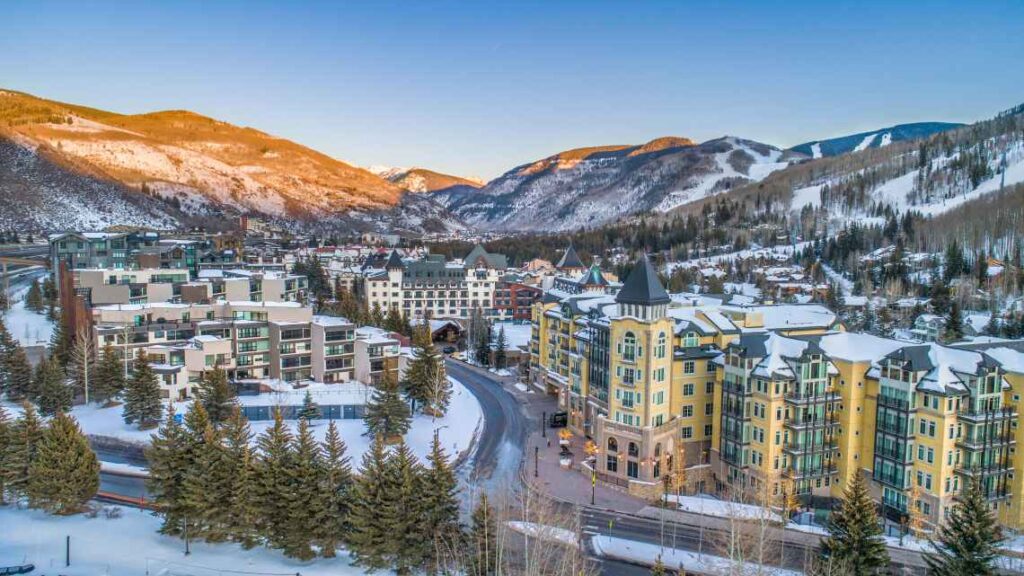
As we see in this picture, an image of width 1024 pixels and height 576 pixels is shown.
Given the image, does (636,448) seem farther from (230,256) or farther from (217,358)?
(230,256)

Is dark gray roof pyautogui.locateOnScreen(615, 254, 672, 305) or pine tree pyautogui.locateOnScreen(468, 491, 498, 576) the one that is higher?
dark gray roof pyautogui.locateOnScreen(615, 254, 672, 305)

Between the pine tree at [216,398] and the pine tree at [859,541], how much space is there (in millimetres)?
42602

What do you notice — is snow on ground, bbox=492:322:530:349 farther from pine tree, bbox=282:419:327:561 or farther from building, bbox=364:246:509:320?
pine tree, bbox=282:419:327:561

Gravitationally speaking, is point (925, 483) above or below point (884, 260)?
below

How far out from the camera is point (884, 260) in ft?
474

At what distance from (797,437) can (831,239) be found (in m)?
139

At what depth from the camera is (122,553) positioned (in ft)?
113

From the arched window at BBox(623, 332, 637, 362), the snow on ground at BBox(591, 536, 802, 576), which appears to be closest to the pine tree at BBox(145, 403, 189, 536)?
the snow on ground at BBox(591, 536, 802, 576)

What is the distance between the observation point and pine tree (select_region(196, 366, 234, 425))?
5284 cm

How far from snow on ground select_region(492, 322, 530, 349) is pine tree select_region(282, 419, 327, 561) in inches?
2107

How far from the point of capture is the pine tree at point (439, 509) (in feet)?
107

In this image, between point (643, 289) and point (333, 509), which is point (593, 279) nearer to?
point (643, 289)

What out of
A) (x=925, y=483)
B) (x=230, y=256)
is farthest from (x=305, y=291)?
(x=925, y=483)

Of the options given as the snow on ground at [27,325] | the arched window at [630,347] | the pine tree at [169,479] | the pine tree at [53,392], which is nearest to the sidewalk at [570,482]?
the arched window at [630,347]
